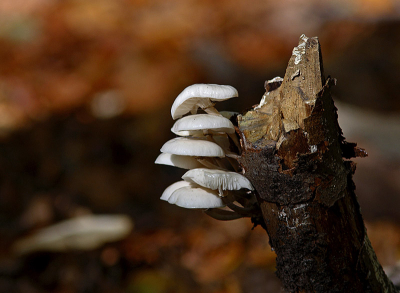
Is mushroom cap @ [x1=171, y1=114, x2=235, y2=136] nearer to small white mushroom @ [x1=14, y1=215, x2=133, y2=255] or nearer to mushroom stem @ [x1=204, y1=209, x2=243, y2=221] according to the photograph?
mushroom stem @ [x1=204, y1=209, x2=243, y2=221]

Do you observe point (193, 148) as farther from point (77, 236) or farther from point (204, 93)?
point (77, 236)

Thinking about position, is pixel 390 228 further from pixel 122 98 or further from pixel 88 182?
pixel 122 98

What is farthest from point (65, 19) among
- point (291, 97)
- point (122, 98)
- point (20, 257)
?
point (291, 97)

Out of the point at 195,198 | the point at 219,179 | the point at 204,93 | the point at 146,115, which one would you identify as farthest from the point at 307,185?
the point at 146,115

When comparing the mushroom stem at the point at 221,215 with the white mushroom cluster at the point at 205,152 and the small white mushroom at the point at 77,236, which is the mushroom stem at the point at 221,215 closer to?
the white mushroom cluster at the point at 205,152

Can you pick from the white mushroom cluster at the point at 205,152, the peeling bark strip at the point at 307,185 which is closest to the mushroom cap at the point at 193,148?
the white mushroom cluster at the point at 205,152

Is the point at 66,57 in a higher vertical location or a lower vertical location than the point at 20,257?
higher
